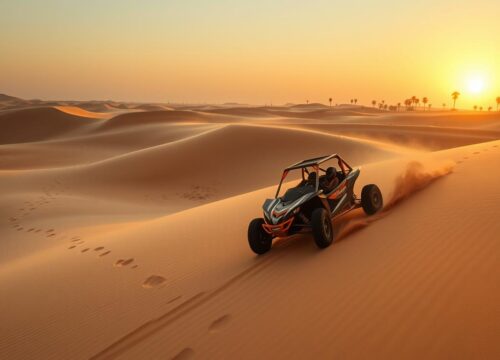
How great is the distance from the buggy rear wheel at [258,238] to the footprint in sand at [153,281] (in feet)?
4.45

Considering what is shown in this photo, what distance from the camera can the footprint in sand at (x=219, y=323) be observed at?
12.7ft

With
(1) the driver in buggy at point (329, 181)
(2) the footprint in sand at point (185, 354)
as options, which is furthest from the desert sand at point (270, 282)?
(1) the driver in buggy at point (329, 181)

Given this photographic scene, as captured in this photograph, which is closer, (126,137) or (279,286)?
(279,286)

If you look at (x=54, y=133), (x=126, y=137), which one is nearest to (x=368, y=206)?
(x=126, y=137)

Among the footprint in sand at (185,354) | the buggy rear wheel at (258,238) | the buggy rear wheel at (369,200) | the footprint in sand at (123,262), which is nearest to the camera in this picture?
the footprint in sand at (185,354)

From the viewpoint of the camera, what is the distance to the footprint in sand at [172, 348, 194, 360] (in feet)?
11.6

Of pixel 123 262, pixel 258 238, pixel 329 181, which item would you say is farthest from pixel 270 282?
pixel 123 262

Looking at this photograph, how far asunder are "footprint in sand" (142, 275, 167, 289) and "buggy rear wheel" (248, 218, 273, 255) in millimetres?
1355

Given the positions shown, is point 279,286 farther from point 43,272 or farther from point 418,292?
point 43,272

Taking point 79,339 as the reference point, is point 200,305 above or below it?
above

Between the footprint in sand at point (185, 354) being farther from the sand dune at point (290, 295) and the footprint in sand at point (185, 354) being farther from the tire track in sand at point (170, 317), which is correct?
the tire track in sand at point (170, 317)

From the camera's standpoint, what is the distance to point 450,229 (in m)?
4.81

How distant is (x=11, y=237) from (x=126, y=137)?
33193mm

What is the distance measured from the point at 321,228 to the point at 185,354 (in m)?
2.30
